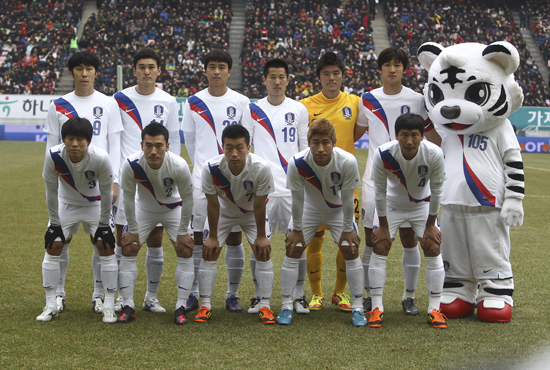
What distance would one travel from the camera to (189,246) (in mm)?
4488

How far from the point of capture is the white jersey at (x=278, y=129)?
16.5 ft

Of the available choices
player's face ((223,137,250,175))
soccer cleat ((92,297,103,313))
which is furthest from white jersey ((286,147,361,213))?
soccer cleat ((92,297,103,313))

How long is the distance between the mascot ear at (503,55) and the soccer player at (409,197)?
36.9 inches

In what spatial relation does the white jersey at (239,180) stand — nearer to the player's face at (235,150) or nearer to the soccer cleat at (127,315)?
the player's face at (235,150)

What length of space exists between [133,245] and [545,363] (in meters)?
3.07

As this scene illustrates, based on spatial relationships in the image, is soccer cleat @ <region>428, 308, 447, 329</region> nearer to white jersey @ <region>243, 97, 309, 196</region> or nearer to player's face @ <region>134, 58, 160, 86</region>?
white jersey @ <region>243, 97, 309, 196</region>

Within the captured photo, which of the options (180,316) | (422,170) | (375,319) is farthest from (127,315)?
(422,170)

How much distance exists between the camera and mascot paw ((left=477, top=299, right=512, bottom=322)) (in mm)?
4469

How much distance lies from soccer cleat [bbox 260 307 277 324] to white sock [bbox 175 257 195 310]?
2.05ft

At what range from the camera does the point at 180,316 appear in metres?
4.39

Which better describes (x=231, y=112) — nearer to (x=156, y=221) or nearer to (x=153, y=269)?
(x=156, y=221)

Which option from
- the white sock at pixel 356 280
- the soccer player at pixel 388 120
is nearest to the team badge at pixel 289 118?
the soccer player at pixel 388 120

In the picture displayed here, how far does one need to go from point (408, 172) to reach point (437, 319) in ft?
3.82

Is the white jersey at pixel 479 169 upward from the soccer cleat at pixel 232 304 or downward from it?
upward
